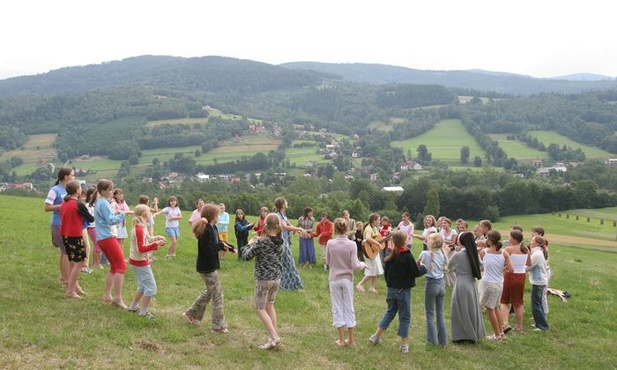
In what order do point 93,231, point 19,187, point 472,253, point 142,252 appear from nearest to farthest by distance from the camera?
1. point 142,252
2. point 472,253
3. point 93,231
4. point 19,187

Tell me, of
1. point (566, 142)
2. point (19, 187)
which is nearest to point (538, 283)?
point (19, 187)

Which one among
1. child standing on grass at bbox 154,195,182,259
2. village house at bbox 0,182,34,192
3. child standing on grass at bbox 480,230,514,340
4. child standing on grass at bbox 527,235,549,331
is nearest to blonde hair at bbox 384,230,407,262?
child standing on grass at bbox 480,230,514,340

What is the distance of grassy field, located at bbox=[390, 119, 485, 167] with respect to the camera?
445ft

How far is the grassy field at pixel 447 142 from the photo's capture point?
445 ft

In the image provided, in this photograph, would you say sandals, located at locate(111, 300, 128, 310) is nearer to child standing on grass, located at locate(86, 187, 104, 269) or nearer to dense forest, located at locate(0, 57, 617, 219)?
child standing on grass, located at locate(86, 187, 104, 269)

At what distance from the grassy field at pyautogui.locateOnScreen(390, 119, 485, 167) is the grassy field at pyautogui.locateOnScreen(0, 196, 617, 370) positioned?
119849 millimetres

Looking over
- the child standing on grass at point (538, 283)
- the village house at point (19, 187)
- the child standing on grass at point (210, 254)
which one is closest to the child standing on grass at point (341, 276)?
the child standing on grass at point (210, 254)

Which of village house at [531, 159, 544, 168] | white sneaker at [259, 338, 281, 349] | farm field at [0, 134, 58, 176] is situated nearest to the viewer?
white sneaker at [259, 338, 281, 349]

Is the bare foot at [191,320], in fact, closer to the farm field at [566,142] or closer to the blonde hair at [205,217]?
the blonde hair at [205,217]

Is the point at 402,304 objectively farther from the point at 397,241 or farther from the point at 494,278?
the point at 494,278

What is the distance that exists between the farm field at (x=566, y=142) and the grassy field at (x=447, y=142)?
19.4 metres

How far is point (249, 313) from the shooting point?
1116cm

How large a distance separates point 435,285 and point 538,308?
12.1 ft

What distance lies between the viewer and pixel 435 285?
10.0 metres
